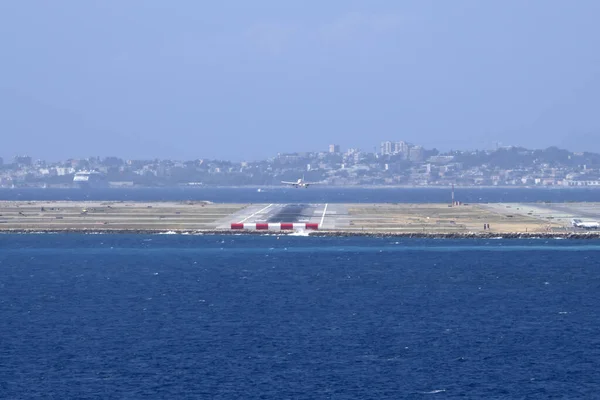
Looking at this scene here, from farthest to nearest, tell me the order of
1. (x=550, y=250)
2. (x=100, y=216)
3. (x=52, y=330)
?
(x=100, y=216)
(x=550, y=250)
(x=52, y=330)

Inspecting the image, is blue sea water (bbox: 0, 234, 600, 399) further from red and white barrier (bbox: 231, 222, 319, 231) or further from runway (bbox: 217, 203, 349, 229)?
runway (bbox: 217, 203, 349, 229)

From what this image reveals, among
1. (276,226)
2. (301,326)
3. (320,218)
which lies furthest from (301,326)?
(320,218)

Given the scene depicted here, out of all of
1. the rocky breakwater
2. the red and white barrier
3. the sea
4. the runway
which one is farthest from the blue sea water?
the runway

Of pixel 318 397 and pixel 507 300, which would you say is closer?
pixel 318 397

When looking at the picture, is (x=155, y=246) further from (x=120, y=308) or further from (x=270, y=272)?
(x=120, y=308)

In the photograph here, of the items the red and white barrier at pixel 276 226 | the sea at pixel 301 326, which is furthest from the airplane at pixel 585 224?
the red and white barrier at pixel 276 226

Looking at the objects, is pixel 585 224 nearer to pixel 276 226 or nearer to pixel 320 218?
pixel 276 226

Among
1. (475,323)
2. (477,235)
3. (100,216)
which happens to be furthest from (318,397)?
(100,216)

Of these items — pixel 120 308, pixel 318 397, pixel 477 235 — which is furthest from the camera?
pixel 477 235
